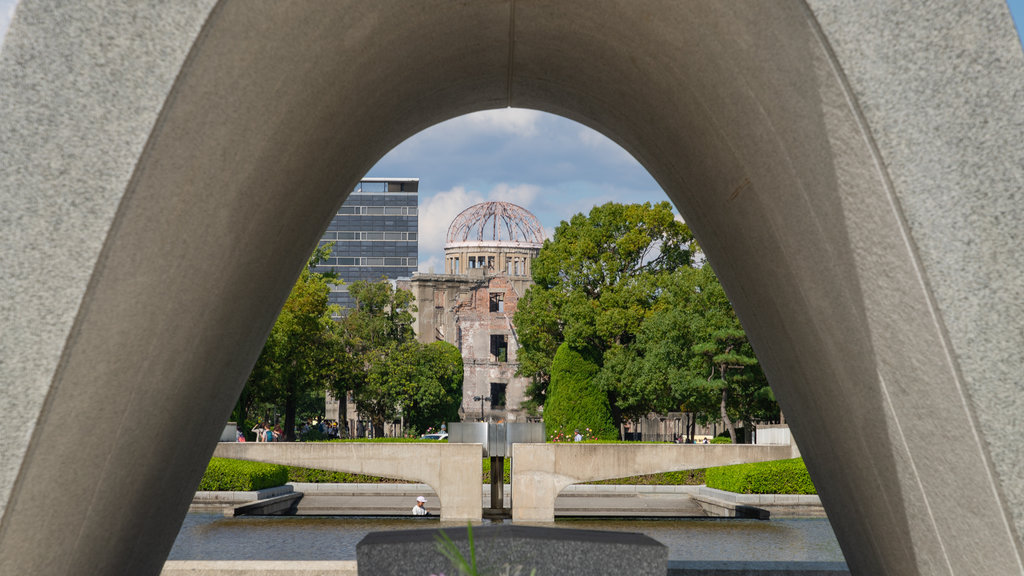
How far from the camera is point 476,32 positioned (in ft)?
16.5

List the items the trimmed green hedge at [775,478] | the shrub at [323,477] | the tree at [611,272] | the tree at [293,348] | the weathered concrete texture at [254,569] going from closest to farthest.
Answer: the weathered concrete texture at [254,569]
the trimmed green hedge at [775,478]
the shrub at [323,477]
the tree at [293,348]
the tree at [611,272]

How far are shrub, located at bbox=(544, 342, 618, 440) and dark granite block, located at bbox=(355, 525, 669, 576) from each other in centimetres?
3727

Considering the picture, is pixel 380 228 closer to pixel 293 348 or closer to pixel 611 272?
pixel 611 272

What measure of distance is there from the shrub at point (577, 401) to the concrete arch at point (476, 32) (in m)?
38.1

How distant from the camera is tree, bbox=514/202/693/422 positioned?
137 ft

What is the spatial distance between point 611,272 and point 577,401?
634 cm

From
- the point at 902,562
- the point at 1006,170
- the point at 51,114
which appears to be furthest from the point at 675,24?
the point at 902,562

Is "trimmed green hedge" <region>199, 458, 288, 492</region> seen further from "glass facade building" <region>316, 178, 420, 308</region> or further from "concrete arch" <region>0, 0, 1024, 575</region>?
"glass facade building" <region>316, 178, 420, 308</region>

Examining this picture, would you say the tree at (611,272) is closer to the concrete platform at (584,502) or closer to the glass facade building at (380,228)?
the concrete platform at (584,502)

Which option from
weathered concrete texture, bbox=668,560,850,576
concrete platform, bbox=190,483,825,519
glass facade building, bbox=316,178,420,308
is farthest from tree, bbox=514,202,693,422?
glass facade building, bbox=316,178,420,308

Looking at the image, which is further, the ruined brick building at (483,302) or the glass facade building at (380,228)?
Result: the glass facade building at (380,228)

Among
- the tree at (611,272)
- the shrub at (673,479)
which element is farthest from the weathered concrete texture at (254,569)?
the tree at (611,272)

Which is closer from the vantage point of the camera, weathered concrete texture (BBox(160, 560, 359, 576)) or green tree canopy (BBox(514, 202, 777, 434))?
weathered concrete texture (BBox(160, 560, 359, 576))

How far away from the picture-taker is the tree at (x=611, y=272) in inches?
1649
